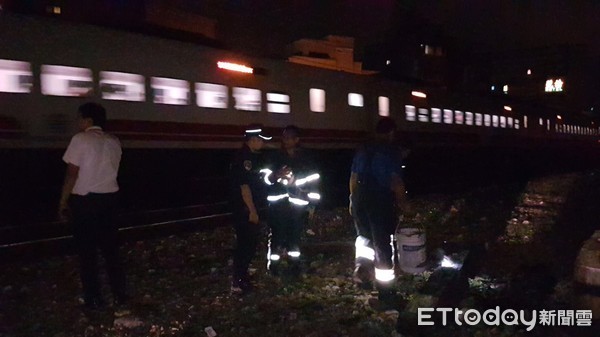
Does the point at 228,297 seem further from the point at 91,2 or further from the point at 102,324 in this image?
the point at 91,2


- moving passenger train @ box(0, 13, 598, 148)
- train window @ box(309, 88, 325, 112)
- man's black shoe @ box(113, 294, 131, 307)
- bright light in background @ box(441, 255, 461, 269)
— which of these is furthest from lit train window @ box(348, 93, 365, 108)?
man's black shoe @ box(113, 294, 131, 307)

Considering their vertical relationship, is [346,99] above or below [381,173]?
above

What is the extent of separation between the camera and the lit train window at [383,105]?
18.4m

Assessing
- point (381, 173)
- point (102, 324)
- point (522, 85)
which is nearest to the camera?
point (102, 324)

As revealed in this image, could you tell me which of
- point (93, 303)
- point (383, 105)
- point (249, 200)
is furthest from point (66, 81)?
point (383, 105)

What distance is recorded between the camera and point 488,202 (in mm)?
12859

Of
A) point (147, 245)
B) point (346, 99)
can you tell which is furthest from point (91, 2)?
point (147, 245)

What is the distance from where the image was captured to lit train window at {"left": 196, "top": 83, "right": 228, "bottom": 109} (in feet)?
40.9

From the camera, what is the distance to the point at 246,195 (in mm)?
5539

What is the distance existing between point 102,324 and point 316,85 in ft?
37.6

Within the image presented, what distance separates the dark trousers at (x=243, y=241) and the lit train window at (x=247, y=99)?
7741mm

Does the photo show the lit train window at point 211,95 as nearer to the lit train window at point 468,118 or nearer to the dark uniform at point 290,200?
the dark uniform at point 290,200

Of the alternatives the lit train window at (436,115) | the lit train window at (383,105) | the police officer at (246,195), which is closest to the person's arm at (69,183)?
the police officer at (246,195)

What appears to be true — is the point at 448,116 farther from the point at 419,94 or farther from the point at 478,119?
the point at 478,119
